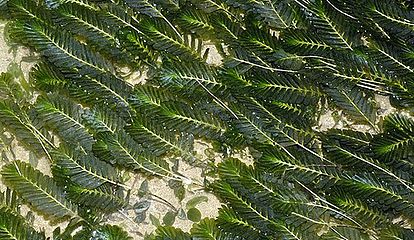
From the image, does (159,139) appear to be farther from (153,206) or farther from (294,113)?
(294,113)

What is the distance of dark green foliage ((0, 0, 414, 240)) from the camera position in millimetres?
1367

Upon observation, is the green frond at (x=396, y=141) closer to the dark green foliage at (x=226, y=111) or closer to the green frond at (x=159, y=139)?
the dark green foliage at (x=226, y=111)

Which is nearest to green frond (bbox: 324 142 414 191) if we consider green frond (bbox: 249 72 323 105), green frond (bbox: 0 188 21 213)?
green frond (bbox: 249 72 323 105)

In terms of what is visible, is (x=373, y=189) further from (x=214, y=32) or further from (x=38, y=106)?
(x=38, y=106)

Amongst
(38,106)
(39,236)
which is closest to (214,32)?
(38,106)

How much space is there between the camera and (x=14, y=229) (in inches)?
54.9

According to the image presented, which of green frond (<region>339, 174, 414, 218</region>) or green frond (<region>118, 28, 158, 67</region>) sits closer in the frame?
green frond (<region>339, 174, 414, 218</region>)

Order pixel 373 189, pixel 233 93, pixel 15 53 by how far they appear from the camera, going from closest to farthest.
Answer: pixel 373 189
pixel 233 93
pixel 15 53

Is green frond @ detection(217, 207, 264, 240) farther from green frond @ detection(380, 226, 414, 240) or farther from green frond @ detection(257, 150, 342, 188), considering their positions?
green frond @ detection(380, 226, 414, 240)

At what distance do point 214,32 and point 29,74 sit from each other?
415mm

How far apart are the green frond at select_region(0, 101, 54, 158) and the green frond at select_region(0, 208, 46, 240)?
0.15 metres

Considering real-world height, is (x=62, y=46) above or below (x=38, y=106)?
above

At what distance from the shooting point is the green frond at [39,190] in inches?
56.1

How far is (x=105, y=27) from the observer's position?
1495 millimetres
